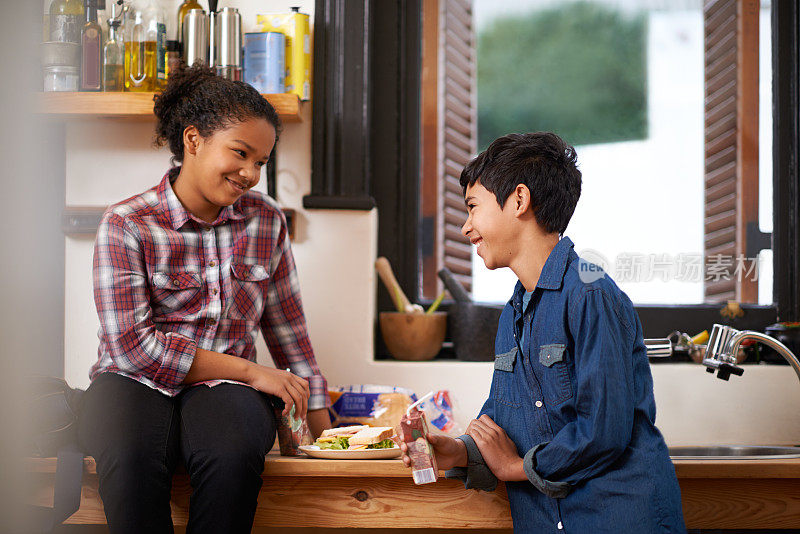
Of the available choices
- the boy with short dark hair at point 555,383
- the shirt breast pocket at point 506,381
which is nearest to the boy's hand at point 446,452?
the boy with short dark hair at point 555,383

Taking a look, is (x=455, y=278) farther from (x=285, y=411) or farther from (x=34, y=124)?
(x=34, y=124)

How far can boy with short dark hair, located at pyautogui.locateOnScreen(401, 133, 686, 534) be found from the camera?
1.08m

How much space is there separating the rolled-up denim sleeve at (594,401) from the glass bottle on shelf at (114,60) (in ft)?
4.39

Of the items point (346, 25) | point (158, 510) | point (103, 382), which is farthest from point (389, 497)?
point (346, 25)

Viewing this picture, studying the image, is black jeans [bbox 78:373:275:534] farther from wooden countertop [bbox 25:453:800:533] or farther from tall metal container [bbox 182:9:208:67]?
tall metal container [bbox 182:9:208:67]

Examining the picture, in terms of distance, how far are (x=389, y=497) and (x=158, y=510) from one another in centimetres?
44

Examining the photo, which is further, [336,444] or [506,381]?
[336,444]

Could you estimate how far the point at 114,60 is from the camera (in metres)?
1.84

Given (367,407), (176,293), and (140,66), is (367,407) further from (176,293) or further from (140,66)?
(140,66)

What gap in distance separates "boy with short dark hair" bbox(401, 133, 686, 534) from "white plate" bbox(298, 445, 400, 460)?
0.20 metres

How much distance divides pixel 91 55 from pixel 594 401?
59.6 inches

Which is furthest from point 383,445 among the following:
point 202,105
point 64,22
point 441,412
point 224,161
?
point 64,22

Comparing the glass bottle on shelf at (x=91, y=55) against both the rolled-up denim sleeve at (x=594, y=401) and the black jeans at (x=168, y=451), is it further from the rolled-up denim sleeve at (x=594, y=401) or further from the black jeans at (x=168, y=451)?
the rolled-up denim sleeve at (x=594, y=401)

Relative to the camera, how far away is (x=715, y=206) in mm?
2189
